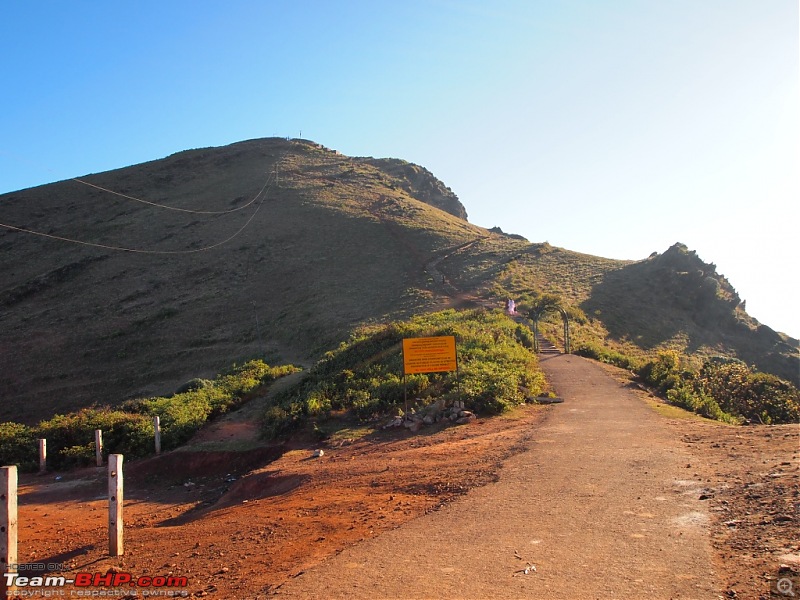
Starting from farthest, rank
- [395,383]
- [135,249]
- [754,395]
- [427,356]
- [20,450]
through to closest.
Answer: [135,249] < [20,450] < [754,395] < [395,383] < [427,356]

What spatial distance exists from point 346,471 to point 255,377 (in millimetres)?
14068

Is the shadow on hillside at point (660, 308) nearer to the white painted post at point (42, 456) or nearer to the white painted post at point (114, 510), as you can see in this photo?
the white painted post at point (42, 456)

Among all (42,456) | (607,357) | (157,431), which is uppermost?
(607,357)

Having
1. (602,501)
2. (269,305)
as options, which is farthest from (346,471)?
(269,305)

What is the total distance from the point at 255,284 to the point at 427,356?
3699cm

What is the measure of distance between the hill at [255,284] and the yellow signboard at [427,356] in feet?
60.9

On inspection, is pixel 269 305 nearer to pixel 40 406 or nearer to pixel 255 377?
pixel 40 406

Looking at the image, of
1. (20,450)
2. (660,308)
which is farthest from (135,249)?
(660,308)

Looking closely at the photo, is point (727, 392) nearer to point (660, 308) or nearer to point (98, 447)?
point (98, 447)

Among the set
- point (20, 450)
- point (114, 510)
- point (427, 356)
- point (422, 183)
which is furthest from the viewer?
point (422, 183)

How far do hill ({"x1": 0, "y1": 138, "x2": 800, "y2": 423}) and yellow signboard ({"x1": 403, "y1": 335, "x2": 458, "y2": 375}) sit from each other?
18.6 metres

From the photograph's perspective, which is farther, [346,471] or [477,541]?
[346,471]

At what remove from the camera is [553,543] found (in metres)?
6.11

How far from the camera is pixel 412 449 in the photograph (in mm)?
12141
